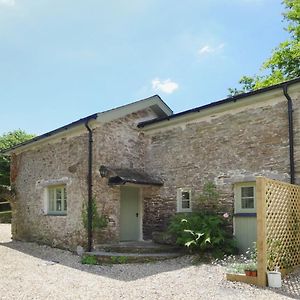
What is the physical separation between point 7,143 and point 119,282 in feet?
90.7

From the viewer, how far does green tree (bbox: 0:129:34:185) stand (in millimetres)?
28156

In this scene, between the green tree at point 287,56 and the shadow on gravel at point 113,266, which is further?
the green tree at point 287,56

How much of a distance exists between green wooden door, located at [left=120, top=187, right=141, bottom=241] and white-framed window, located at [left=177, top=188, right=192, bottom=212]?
177cm

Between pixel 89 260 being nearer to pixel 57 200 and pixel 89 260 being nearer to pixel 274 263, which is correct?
pixel 57 200

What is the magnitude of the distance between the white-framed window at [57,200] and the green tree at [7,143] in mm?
16448

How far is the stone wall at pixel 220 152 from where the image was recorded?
931 cm

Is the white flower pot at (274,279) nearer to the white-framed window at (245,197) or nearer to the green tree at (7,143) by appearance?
the white-framed window at (245,197)

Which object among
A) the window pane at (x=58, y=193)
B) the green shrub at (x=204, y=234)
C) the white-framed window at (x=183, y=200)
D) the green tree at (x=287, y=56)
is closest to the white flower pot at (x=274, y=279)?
the green shrub at (x=204, y=234)

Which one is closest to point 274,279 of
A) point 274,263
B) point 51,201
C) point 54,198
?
point 274,263

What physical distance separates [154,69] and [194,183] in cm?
464

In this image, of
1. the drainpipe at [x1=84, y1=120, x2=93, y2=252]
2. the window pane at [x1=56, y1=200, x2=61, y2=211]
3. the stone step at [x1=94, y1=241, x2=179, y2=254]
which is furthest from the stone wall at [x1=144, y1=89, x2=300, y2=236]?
the window pane at [x1=56, y1=200, x2=61, y2=211]

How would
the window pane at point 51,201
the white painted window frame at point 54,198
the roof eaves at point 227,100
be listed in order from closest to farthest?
the roof eaves at point 227,100, the white painted window frame at point 54,198, the window pane at point 51,201

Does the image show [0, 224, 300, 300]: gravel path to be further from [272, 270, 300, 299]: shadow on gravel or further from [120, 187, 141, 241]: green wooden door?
[120, 187, 141, 241]: green wooden door

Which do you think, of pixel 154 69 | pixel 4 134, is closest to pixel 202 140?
pixel 154 69
